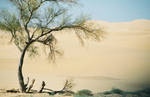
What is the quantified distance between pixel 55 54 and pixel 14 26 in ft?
7.13

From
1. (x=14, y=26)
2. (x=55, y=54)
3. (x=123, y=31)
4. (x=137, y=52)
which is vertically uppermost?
(x=123, y=31)

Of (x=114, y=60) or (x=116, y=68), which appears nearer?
(x=116, y=68)

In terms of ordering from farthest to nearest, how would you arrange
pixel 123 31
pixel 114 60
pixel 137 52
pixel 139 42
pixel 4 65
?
pixel 123 31 → pixel 139 42 → pixel 137 52 → pixel 114 60 → pixel 4 65

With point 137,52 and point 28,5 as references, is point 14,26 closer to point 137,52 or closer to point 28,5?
point 28,5

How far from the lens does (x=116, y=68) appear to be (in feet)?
89.5

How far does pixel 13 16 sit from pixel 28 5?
977mm

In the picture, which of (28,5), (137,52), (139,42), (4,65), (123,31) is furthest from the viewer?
(123,31)

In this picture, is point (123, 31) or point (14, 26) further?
point (123, 31)

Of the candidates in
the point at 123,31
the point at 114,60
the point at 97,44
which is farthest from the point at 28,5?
the point at 123,31

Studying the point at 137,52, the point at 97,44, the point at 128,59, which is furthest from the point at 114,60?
the point at 97,44

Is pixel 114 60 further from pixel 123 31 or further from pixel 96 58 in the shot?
pixel 123 31

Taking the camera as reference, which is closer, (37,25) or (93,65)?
(37,25)

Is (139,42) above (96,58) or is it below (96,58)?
above

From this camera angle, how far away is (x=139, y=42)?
36.4 m
